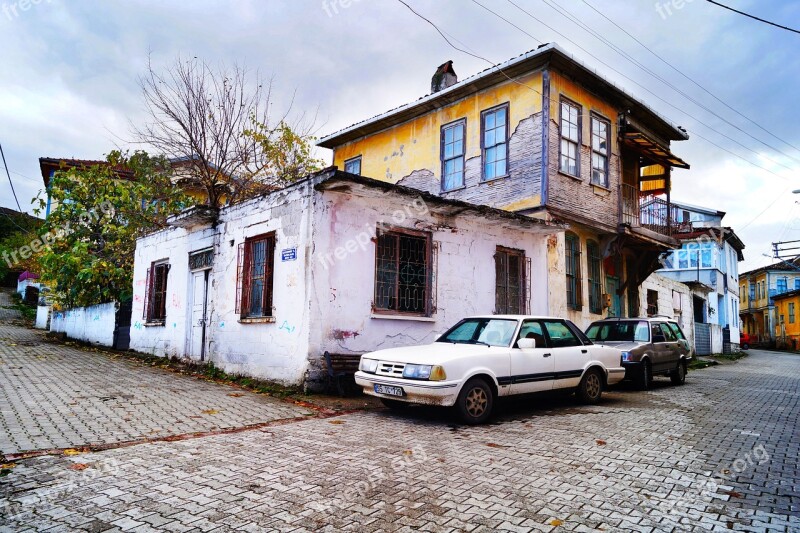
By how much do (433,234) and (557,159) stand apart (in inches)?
206

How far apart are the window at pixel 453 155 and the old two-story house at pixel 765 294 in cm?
4928

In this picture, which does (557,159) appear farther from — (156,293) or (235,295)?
(156,293)

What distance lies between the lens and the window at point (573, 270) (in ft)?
49.4

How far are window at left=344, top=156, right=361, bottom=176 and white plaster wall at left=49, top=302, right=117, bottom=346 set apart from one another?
947cm

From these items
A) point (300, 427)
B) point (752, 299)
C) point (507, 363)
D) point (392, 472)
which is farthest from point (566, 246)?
point (752, 299)

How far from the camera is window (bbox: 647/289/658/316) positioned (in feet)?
65.0

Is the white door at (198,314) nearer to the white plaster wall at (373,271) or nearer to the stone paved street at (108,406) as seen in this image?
the stone paved street at (108,406)

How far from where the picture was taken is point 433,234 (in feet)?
36.1

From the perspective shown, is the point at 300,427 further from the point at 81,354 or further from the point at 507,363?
the point at 81,354

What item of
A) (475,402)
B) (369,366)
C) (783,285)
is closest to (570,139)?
(475,402)

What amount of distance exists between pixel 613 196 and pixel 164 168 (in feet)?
50.1

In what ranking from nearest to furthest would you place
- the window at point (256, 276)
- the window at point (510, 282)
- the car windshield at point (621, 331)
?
1. the window at point (256, 276)
2. the car windshield at point (621, 331)
3. the window at point (510, 282)

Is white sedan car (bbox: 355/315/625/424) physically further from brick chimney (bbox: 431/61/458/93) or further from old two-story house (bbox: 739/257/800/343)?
old two-story house (bbox: 739/257/800/343)

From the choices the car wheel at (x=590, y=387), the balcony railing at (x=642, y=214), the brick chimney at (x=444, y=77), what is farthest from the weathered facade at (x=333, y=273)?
the brick chimney at (x=444, y=77)
